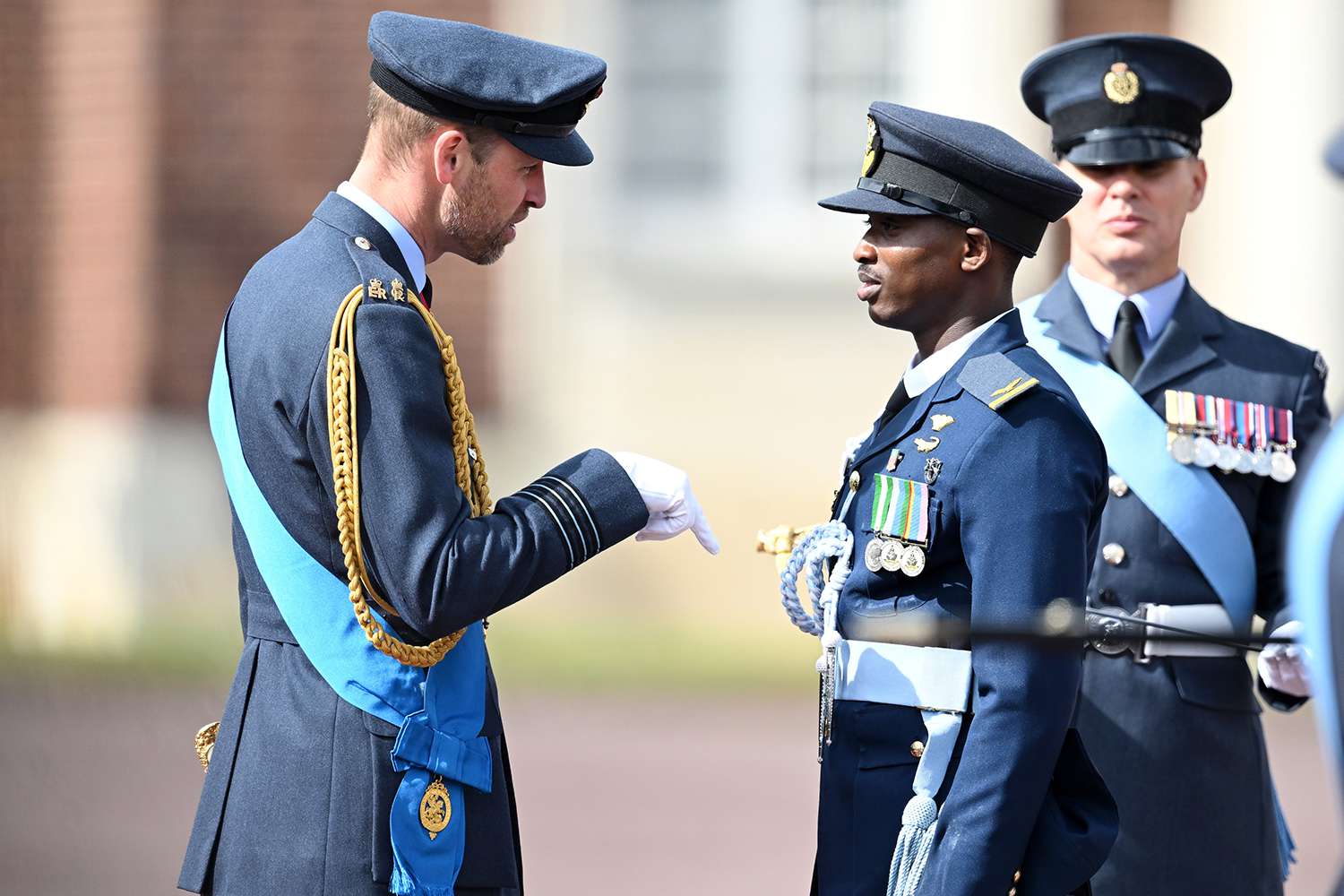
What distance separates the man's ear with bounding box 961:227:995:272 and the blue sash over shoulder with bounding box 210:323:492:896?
40.8 inches

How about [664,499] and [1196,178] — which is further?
[1196,178]

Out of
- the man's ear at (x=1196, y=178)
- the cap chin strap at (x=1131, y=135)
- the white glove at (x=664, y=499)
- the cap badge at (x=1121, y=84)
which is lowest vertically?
the white glove at (x=664, y=499)

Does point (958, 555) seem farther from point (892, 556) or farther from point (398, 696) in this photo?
point (398, 696)

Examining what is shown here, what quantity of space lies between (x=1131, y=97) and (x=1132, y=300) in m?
0.42

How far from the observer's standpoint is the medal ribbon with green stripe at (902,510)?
2.74 metres

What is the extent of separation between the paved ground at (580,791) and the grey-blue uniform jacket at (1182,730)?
8.91 feet

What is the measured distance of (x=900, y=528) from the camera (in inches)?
109

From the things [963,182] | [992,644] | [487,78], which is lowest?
[992,644]

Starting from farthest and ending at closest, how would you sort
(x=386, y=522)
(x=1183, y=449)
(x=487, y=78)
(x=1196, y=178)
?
1. (x=1196, y=178)
2. (x=1183, y=449)
3. (x=487, y=78)
4. (x=386, y=522)

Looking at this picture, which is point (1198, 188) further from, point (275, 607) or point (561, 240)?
point (561, 240)

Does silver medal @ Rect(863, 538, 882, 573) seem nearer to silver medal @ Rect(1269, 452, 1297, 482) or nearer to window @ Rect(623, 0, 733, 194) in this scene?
silver medal @ Rect(1269, 452, 1297, 482)

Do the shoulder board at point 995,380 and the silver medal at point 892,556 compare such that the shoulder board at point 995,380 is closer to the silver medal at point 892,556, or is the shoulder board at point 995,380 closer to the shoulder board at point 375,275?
the silver medal at point 892,556

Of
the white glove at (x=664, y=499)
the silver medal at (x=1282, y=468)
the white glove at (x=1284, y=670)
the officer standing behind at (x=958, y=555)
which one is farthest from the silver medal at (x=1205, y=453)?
the white glove at (x=664, y=499)

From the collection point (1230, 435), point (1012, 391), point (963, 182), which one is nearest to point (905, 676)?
point (1012, 391)
